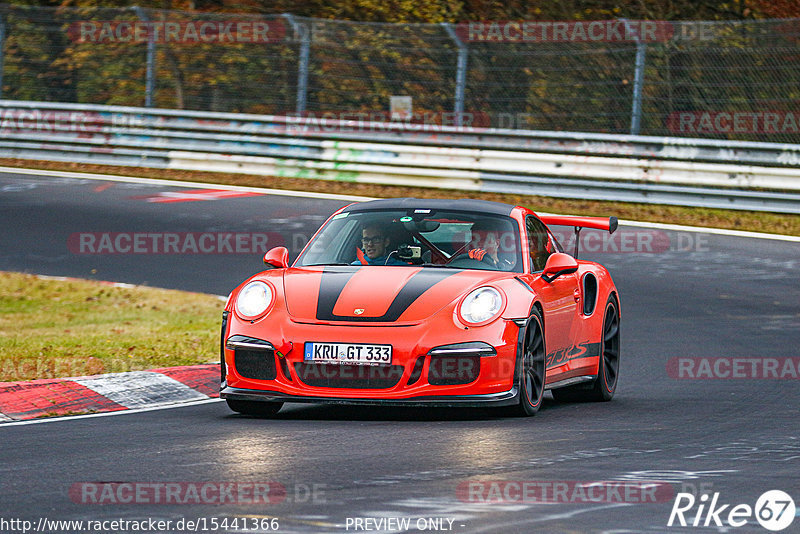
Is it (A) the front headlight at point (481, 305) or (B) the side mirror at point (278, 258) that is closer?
(A) the front headlight at point (481, 305)

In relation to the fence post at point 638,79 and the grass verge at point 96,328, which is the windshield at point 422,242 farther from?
the fence post at point 638,79

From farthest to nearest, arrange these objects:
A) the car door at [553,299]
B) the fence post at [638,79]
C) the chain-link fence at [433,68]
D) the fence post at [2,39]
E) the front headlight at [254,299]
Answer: the fence post at [2,39] < the fence post at [638,79] < the chain-link fence at [433,68] < the car door at [553,299] < the front headlight at [254,299]

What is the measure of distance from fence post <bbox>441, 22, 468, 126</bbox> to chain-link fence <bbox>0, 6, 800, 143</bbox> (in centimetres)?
2

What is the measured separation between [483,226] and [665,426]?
6.02ft

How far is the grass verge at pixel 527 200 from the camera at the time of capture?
19141 millimetres

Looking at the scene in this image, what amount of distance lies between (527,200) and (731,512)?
52.0 ft

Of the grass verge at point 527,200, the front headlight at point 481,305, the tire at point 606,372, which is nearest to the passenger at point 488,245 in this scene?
the front headlight at point 481,305

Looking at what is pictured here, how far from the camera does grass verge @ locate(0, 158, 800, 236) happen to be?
19141mm

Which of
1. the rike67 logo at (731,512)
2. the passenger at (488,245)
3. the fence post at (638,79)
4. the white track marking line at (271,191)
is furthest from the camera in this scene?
the fence post at (638,79)

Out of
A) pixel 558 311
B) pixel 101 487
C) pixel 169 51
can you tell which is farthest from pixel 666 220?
pixel 101 487

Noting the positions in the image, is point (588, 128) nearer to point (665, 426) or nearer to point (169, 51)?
point (169, 51)

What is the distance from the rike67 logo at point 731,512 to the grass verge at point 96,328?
5223 millimetres

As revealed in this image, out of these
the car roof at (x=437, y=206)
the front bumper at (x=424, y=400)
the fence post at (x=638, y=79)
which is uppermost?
the fence post at (x=638, y=79)

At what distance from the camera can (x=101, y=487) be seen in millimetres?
5727
